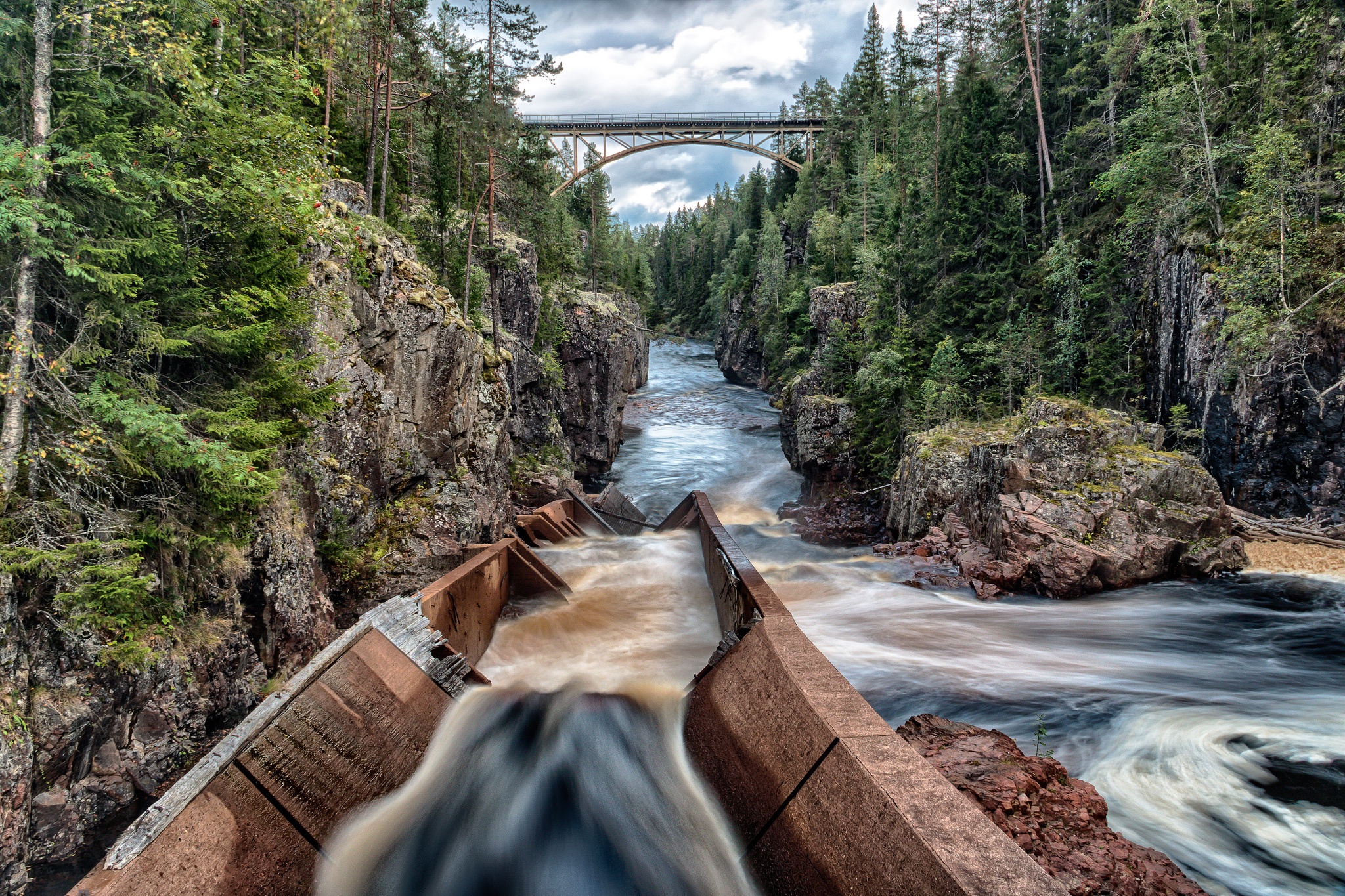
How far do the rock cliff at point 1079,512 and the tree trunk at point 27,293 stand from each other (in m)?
12.8

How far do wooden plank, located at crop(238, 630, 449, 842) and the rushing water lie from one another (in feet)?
6.02

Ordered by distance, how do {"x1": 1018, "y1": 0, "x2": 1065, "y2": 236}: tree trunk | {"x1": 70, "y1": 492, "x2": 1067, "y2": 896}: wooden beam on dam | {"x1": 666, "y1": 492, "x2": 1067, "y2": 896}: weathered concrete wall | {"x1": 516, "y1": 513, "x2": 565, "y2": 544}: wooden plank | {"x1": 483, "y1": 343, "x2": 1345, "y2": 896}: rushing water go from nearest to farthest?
{"x1": 666, "y1": 492, "x2": 1067, "y2": 896}: weathered concrete wall < {"x1": 70, "y1": 492, "x2": 1067, "y2": 896}: wooden beam on dam < {"x1": 483, "y1": 343, "x2": 1345, "y2": 896}: rushing water < {"x1": 516, "y1": 513, "x2": 565, "y2": 544}: wooden plank < {"x1": 1018, "y1": 0, "x2": 1065, "y2": 236}: tree trunk

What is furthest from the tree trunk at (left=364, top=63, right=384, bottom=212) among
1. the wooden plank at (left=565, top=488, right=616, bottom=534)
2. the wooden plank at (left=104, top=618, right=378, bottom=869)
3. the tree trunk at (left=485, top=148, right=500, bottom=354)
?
the wooden plank at (left=104, top=618, right=378, bottom=869)

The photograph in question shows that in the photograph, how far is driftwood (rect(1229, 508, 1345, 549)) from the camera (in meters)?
12.0

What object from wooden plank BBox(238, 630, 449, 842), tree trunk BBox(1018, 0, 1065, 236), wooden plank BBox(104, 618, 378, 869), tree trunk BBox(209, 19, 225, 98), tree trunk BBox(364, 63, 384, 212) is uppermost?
tree trunk BBox(1018, 0, 1065, 236)

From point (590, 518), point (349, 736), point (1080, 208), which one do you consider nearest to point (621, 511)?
point (590, 518)

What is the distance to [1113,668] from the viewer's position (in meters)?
7.57

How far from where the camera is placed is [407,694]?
226 inches

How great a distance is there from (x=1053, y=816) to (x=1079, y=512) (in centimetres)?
969

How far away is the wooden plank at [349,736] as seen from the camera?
4.28 m

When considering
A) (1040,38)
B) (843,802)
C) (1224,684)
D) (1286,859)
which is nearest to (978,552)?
(1224,684)

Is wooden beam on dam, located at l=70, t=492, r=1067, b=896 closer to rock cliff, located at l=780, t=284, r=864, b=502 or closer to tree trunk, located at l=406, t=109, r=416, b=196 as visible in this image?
rock cliff, located at l=780, t=284, r=864, b=502

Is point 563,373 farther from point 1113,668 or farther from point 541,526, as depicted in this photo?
point 1113,668

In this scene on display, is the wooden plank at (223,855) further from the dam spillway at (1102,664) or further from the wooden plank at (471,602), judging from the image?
the dam spillway at (1102,664)
